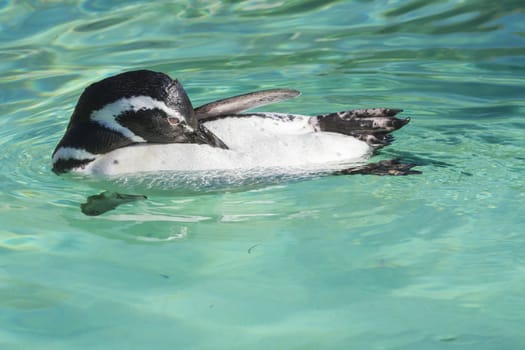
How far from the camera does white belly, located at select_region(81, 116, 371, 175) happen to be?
15.2ft

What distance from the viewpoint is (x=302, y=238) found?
13.6ft

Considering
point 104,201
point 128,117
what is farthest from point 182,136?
point 104,201

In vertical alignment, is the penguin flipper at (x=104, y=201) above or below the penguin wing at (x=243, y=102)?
below

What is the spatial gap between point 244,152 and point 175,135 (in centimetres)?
36

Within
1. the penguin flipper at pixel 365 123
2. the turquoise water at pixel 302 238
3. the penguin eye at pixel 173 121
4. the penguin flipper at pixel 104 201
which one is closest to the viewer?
the turquoise water at pixel 302 238

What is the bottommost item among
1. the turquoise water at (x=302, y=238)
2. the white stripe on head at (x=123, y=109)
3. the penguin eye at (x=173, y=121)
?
the turquoise water at (x=302, y=238)

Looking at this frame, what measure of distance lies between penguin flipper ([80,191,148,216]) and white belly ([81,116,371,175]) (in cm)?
13

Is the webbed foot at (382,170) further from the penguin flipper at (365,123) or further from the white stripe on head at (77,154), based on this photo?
the white stripe on head at (77,154)

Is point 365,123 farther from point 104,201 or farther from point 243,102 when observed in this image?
point 104,201

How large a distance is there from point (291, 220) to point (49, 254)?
Answer: 43.6 inches

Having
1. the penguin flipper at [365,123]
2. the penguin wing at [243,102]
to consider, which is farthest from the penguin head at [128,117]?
the penguin flipper at [365,123]

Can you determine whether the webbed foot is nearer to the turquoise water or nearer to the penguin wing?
the turquoise water

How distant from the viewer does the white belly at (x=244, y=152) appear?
4641 mm

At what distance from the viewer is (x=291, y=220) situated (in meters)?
4.35
